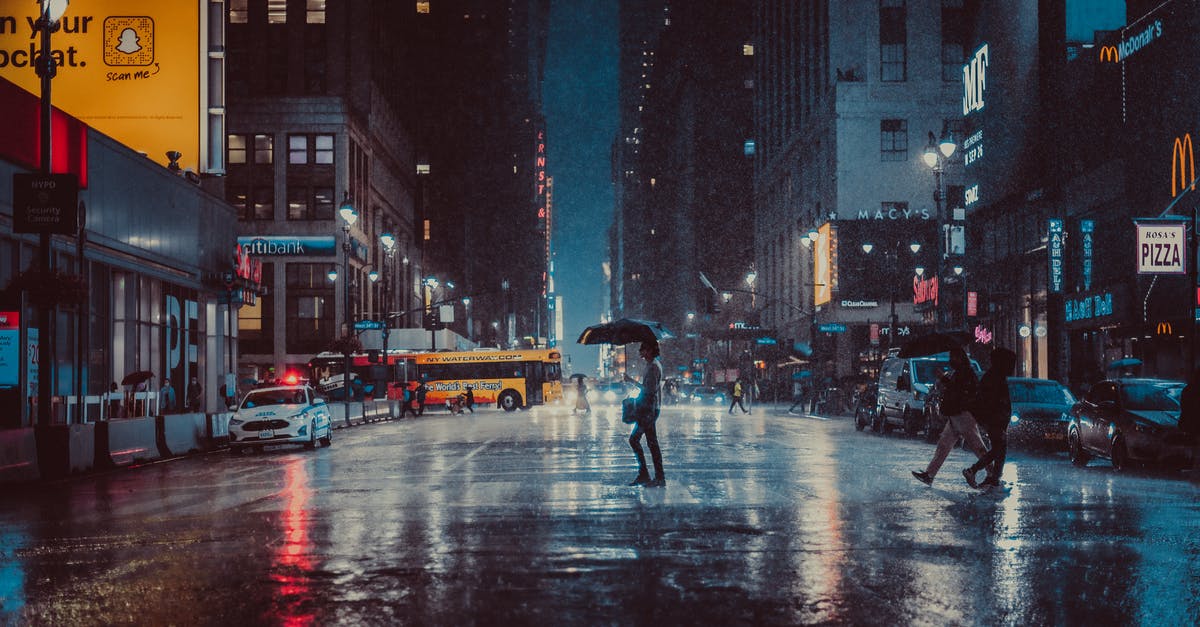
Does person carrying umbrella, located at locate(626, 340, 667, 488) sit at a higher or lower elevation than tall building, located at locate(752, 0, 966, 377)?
lower

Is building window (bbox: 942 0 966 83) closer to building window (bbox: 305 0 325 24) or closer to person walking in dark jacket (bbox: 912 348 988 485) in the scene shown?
building window (bbox: 305 0 325 24)

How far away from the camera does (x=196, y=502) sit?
1566cm

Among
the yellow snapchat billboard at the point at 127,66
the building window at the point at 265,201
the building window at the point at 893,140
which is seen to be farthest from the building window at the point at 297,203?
the building window at the point at 893,140

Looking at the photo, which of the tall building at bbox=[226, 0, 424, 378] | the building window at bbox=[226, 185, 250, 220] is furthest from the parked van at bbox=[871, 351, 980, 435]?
the building window at bbox=[226, 185, 250, 220]

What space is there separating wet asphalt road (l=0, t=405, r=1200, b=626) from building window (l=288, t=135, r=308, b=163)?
58.5 meters

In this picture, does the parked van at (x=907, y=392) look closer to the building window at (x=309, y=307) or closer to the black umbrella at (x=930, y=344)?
the black umbrella at (x=930, y=344)

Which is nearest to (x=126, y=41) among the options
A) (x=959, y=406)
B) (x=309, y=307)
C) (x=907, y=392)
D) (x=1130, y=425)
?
(x=907, y=392)

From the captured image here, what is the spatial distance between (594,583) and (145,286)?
3187 cm

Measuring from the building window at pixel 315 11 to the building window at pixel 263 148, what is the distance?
330 inches

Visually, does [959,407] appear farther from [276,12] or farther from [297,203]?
[276,12]

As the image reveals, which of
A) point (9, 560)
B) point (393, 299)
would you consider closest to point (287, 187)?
point (393, 299)

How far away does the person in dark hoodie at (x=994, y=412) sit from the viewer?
16.0 m

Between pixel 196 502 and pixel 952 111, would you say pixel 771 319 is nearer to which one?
pixel 952 111

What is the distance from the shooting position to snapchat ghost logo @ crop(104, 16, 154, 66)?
38.8 m
